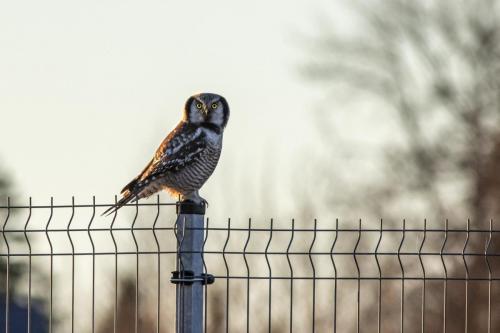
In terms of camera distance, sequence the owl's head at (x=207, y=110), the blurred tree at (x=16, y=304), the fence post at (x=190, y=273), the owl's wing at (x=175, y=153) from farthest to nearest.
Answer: the blurred tree at (x=16, y=304), the owl's head at (x=207, y=110), the owl's wing at (x=175, y=153), the fence post at (x=190, y=273)

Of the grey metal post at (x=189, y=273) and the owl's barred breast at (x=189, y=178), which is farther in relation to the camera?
the owl's barred breast at (x=189, y=178)

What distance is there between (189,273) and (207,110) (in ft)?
12.2

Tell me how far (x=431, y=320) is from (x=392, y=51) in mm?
6549

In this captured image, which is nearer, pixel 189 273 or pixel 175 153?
pixel 189 273

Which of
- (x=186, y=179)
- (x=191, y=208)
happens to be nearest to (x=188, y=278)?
(x=191, y=208)

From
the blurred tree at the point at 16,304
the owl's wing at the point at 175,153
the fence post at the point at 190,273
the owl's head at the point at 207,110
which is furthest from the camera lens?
the blurred tree at the point at 16,304

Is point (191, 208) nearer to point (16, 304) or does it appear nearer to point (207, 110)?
point (207, 110)

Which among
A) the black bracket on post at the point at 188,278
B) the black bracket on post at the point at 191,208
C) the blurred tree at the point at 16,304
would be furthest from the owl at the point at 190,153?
the blurred tree at the point at 16,304

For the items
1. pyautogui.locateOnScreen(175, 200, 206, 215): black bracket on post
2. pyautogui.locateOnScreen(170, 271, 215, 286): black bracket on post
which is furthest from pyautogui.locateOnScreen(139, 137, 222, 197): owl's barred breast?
pyautogui.locateOnScreen(170, 271, 215, 286): black bracket on post

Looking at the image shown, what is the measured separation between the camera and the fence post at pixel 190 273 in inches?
410

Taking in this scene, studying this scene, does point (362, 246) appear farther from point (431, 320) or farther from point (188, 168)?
point (188, 168)

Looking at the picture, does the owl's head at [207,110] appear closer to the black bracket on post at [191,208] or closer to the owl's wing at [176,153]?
the owl's wing at [176,153]

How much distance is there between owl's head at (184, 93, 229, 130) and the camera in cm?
1406

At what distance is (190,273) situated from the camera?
10453mm
